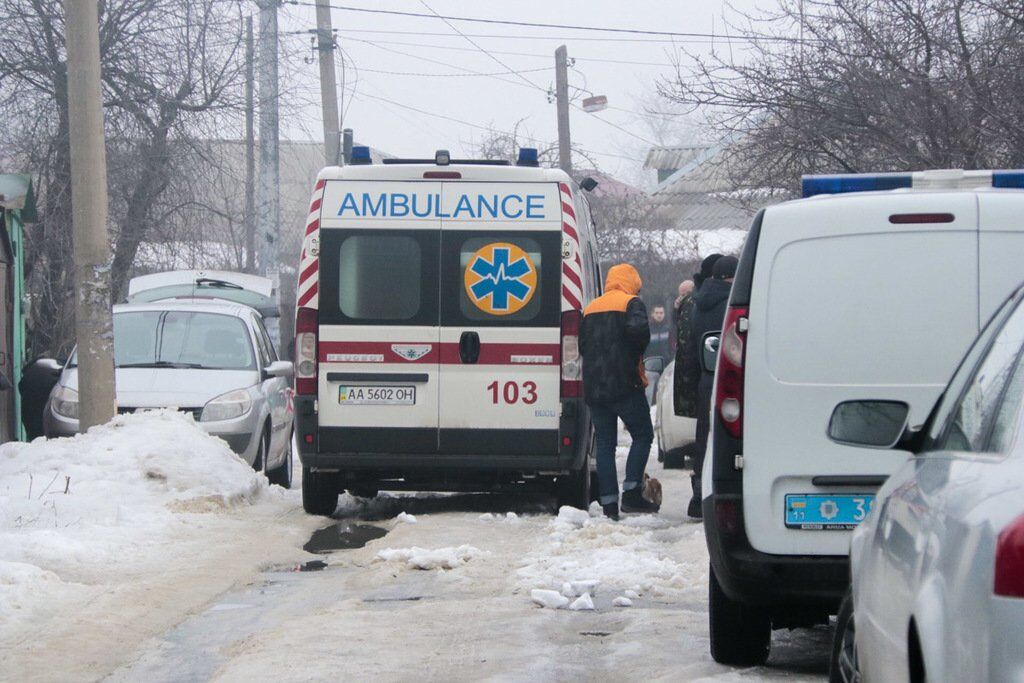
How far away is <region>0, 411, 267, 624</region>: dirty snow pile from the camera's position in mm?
8367

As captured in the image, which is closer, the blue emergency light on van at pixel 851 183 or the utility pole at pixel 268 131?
the blue emergency light on van at pixel 851 183

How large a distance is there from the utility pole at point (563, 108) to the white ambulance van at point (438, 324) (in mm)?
17551

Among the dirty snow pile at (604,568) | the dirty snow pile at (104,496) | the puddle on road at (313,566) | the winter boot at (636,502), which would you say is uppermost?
the dirty snow pile at (104,496)

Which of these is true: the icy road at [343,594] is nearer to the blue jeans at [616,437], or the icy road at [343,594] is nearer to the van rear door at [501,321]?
the blue jeans at [616,437]

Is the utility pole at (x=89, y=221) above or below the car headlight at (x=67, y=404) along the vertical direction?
above

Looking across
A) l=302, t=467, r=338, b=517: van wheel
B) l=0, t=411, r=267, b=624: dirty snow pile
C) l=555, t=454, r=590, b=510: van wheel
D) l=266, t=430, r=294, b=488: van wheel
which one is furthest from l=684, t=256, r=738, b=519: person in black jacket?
l=266, t=430, r=294, b=488: van wheel

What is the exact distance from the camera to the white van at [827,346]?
557 centimetres

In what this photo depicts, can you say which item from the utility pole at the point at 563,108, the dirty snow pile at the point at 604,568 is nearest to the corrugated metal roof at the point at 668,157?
the utility pole at the point at 563,108

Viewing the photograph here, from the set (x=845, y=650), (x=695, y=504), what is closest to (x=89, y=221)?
(x=695, y=504)

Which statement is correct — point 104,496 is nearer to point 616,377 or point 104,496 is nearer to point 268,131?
point 616,377

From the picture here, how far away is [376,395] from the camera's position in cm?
1098

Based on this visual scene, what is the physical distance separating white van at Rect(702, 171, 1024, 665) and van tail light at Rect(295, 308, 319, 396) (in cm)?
550

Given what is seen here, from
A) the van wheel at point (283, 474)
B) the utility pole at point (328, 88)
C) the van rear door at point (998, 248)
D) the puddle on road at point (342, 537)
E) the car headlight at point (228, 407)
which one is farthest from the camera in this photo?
the utility pole at point (328, 88)

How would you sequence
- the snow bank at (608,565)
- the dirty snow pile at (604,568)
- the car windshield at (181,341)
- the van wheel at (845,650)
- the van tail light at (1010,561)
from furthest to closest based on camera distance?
the car windshield at (181,341) < the snow bank at (608,565) < the dirty snow pile at (604,568) < the van wheel at (845,650) < the van tail light at (1010,561)
